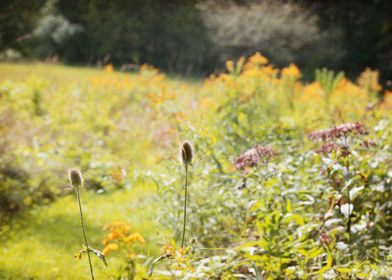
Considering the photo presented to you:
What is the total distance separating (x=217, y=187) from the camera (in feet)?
10.2

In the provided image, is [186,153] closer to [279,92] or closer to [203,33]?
[279,92]

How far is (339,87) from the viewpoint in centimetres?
632

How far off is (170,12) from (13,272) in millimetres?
15140

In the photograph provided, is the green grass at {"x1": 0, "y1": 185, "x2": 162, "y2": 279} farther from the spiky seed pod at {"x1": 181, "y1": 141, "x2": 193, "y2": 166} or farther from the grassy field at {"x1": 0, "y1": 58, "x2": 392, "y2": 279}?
the spiky seed pod at {"x1": 181, "y1": 141, "x2": 193, "y2": 166}

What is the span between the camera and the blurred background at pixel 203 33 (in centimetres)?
1476

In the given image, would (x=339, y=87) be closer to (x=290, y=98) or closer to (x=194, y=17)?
(x=290, y=98)

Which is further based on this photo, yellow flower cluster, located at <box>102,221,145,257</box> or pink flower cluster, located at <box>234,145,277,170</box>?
pink flower cluster, located at <box>234,145,277,170</box>

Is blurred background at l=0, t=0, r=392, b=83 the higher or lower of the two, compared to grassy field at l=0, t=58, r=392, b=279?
higher

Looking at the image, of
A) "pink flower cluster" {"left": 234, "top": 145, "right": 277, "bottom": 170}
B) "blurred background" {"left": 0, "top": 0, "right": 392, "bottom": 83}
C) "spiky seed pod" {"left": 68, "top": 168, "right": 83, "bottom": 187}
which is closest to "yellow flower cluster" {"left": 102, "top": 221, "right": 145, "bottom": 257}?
"spiky seed pod" {"left": 68, "top": 168, "right": 83, "bottom": 187}

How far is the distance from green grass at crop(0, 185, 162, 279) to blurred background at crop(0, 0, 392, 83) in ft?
35.1

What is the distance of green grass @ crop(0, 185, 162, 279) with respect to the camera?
2.84 meters

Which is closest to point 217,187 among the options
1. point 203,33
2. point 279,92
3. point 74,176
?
point 74,176

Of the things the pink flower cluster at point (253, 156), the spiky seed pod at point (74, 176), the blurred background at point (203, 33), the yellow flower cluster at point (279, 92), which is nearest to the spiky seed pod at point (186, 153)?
the spiky seed pod at point (74, 176)

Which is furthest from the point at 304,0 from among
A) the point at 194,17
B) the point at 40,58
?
the point at 40,58
